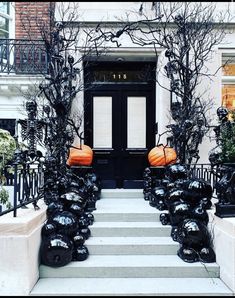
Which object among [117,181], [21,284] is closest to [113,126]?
[117,181]

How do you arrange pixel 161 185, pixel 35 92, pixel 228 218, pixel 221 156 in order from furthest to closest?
pixel 35 92
pixel 161 185
pixel 221 156
pixel 228 218

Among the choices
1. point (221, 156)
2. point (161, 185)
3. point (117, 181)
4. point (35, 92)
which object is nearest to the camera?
point (221, 156)

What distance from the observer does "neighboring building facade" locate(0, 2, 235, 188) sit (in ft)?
24.4

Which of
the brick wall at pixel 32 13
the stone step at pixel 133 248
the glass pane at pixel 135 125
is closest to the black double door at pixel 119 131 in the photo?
the glass pane at pixel 135 125

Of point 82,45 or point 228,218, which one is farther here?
point 82,45

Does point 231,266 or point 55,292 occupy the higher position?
point 231,266

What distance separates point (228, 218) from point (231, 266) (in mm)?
570

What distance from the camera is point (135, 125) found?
7.71 meters

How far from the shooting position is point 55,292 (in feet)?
11.9

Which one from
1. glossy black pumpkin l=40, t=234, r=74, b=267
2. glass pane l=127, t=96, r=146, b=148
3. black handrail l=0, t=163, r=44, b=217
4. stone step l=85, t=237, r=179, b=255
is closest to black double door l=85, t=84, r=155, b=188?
glass pane l=127, t=96, r=146, b=148

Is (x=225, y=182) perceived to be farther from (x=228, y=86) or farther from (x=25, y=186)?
(x=228, y=86)

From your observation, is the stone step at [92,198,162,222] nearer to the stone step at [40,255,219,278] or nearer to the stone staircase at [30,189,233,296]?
the stone staircase at [30,189,233,296]

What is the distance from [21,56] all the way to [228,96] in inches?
193

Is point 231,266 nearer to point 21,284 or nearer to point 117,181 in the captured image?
point 21,284
